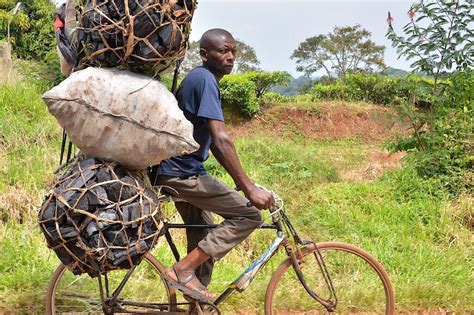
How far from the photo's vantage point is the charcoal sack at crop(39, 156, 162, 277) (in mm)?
2488

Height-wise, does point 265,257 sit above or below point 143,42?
below

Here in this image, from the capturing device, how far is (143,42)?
2.45 m

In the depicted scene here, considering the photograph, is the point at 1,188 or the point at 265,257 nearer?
the point at 265,257

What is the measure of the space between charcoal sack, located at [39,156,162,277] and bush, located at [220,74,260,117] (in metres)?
12.9

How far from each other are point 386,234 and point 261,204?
9.70 ft

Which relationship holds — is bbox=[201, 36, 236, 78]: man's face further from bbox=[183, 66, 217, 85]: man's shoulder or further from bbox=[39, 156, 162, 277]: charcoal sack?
bbox=[39, 156, 162, 277]: charcoal sack

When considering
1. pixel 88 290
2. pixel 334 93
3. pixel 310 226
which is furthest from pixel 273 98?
pixel 88 290

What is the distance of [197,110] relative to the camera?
9.14ft

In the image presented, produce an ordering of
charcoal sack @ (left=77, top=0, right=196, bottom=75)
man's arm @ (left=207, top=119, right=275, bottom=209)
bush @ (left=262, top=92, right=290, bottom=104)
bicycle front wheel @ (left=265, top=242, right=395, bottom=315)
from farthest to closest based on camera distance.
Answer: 1. bush @ (left=262, top=92, right=290, bottom=104)
2. bicycle front wheel @ (left=265, top=242, right=395, bottom=315)
3. man's arm @ (left=207, top=119, right=275, bottom=209)
4. charcoal sack @ (left=77, top=0, right=196, bottom=75)

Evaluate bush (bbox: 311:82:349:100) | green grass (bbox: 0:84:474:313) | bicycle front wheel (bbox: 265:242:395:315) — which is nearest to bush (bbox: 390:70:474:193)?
green grass (bbox: 0:84:474:313)

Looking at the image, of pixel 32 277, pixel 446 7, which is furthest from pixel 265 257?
pixel 446 7

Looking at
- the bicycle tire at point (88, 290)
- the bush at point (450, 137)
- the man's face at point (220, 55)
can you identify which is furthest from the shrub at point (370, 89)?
the man's face at point (220, 55)

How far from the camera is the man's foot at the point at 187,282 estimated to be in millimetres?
2932

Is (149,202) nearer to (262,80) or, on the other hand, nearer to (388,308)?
(388,308)
